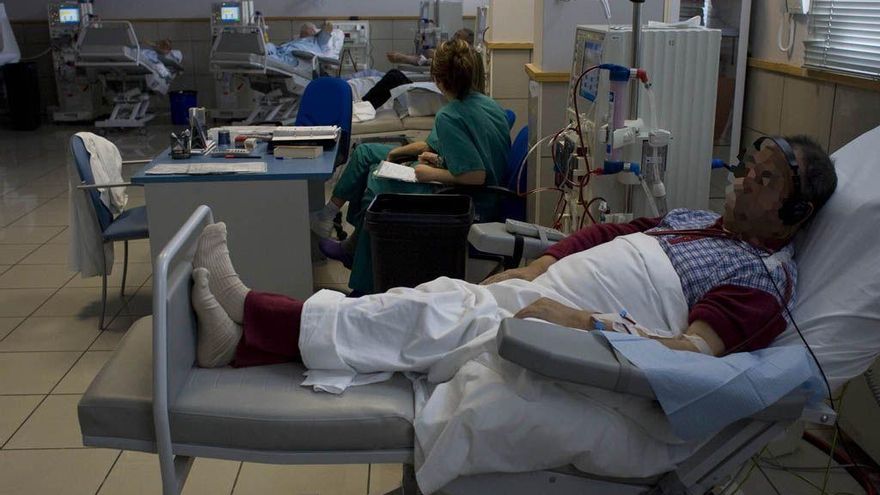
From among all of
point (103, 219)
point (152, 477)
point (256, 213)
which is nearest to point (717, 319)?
point (152, 477)

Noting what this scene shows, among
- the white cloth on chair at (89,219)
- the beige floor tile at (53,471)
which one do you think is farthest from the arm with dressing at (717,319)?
the white cloth on chair at (89,219)

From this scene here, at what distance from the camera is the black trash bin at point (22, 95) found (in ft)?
28.1

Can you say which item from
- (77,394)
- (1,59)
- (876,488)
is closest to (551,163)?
Result: (876,488)

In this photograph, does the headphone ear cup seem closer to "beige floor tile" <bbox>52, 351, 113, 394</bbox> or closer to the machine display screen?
the machine display screen

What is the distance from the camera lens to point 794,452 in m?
2.60

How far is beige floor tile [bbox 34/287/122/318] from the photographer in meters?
3.73

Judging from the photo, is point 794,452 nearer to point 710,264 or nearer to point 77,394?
point 710,264

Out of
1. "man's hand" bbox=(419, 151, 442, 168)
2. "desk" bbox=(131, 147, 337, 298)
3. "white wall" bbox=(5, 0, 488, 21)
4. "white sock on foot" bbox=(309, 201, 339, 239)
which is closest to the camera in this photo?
"desk" bbox=(131, 147, 337, 298)

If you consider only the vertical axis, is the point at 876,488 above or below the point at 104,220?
below

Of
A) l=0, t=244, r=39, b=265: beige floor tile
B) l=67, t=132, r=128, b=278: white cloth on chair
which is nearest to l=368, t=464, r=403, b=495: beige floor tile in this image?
l=67, t=132, r=128, b=278: white cloth on chair

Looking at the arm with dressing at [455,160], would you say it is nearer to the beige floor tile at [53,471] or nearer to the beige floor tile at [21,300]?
the beige floor tile at [53,471]

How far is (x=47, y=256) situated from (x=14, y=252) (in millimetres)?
230

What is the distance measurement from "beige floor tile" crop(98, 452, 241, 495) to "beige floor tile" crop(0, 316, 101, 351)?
0.98 m

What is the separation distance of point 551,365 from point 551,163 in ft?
7.12
